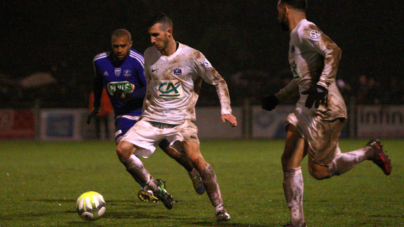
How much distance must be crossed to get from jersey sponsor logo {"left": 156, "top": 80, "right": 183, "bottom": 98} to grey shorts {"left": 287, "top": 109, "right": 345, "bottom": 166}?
1.55 meters

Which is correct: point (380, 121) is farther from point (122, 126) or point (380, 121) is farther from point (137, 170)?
point (137, 170)

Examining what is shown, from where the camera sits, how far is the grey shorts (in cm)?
469

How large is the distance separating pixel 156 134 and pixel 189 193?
7.84 ft

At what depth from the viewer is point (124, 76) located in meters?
7.10

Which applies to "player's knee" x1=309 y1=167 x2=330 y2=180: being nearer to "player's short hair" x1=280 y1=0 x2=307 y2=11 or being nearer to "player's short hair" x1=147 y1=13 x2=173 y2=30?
"player's short hair" x1=280 y1=0 x2=307 y2=11

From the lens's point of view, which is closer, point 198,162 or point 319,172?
point 319,172

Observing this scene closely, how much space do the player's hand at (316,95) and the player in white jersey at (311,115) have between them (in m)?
0.03

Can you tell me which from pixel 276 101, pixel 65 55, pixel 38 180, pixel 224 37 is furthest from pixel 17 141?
pixel 276 101

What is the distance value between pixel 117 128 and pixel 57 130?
13.9 meters

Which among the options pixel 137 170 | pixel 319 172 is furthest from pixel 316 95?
pixel 137 170

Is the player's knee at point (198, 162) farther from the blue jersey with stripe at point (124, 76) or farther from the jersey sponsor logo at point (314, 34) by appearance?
the jersey sponsor logo at point (314, 34)

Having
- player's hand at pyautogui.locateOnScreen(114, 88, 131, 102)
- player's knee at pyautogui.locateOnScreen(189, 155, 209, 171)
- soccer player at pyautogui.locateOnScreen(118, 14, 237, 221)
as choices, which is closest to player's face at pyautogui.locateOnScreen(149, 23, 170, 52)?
soccer player at pyautogui.locateOnScreen(118, 14, 237, 221)

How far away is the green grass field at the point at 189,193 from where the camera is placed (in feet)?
19.1

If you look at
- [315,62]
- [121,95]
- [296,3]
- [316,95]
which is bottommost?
[121,95]
